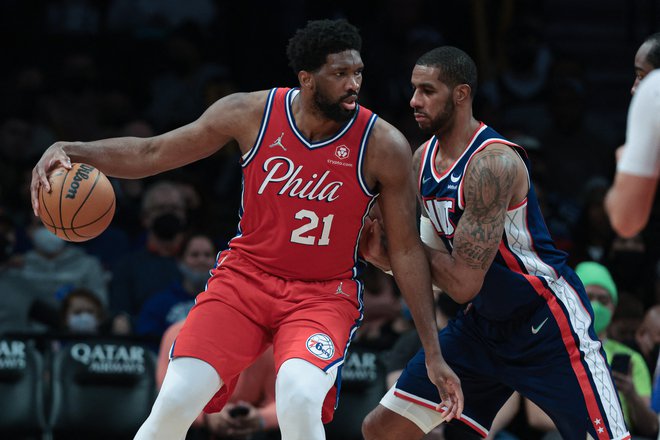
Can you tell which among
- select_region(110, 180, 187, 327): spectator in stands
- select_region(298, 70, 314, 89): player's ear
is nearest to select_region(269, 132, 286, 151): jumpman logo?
select_region(298, 70, 314, 89): player's ear

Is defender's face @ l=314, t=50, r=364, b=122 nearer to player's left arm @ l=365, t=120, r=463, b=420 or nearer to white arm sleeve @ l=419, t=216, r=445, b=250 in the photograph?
player's left arm @ l=365, t=120, r=463, b=420

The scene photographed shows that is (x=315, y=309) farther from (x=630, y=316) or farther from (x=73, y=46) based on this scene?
(x=73, y=46)

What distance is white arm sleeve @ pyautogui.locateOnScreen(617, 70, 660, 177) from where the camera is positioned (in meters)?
3.49

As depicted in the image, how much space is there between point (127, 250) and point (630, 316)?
409 centimetres

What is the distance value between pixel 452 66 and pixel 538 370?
1.40 metres

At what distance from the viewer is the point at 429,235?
553cm

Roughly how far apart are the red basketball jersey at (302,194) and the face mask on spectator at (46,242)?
4072 mm

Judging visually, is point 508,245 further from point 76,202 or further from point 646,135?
point 76,202

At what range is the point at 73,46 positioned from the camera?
1138 centimetres

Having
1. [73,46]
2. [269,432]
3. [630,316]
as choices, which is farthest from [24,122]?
[630,316]

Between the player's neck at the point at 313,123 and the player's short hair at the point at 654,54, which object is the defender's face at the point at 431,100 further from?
the player's short hair at the point at 654,54

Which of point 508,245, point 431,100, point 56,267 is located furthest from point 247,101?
point 56,267

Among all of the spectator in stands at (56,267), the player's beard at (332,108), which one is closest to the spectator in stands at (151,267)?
the spectator in stands at (56,267)

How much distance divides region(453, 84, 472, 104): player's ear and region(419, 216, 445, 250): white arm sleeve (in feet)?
2.09
